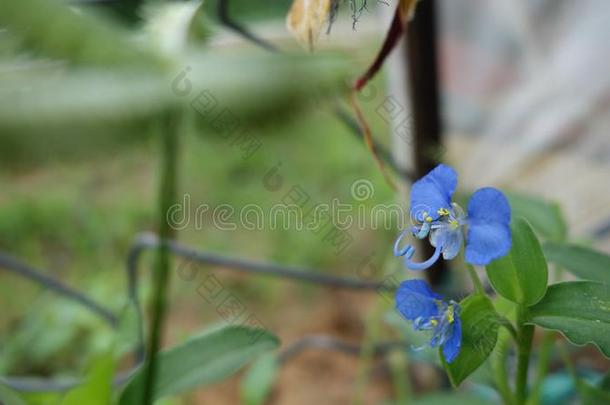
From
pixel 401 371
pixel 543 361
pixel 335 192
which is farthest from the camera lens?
pixel 335 192

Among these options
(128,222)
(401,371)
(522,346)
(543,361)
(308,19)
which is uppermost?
(308,19)

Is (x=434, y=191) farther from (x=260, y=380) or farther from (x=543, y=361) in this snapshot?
(x=260, y=380)

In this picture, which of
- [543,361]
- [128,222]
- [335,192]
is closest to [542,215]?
[543,361]

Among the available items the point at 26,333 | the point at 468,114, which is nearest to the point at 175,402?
the point at 26,333

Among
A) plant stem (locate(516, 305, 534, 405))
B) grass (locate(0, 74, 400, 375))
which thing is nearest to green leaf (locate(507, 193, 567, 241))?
plant stem (locate(516, 305, 534, 405))

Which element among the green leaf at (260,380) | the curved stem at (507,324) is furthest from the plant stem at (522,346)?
the green leaf at (260,380)

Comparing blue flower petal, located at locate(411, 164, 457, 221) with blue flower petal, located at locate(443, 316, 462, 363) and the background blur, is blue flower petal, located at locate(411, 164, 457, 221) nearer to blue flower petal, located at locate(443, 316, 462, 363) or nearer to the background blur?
blue flower petal, located at locate(443, 316, 462, 363)

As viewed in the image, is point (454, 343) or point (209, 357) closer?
point (454, 343)
